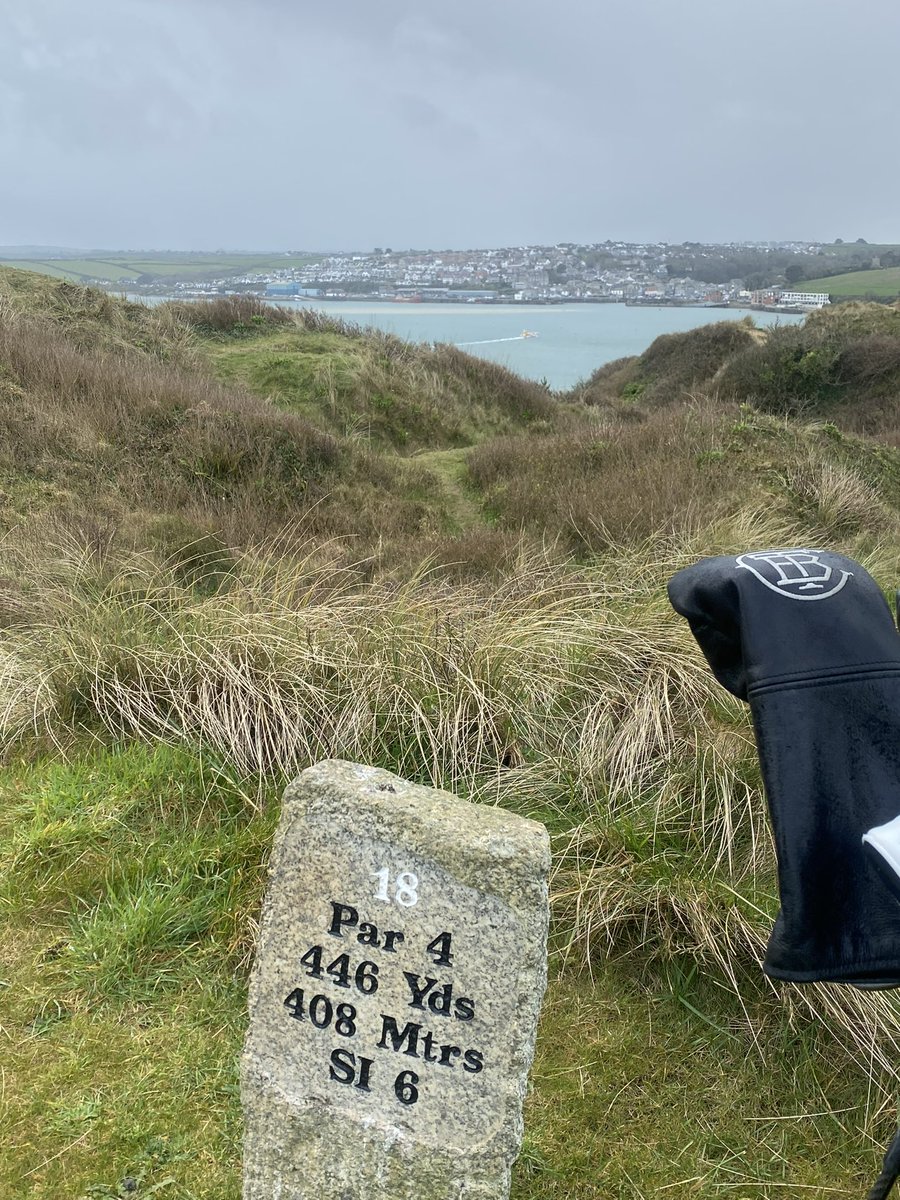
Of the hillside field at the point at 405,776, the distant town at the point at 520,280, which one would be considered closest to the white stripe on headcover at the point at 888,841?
the hillside field at the point at 405,776

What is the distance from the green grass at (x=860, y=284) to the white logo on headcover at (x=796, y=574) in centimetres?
2597

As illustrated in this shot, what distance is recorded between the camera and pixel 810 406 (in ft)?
47.3

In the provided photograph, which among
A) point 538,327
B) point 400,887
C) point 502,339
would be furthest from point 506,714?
point 538,327

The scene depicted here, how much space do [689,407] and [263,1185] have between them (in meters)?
9.93

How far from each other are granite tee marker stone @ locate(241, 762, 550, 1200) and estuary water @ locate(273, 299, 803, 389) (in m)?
15.8

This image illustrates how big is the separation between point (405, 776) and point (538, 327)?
23.8 metres

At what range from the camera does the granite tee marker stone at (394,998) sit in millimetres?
1572

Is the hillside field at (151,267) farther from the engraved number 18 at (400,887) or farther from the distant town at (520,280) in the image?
the engraved number 18 at (400,887)

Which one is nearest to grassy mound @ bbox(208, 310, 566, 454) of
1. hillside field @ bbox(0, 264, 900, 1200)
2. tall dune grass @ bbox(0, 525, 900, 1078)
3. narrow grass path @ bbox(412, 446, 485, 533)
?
narrow grass path @ bbox(412, 446, 485, 533)

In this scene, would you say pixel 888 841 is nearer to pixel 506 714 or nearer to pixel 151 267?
pixel 506 714

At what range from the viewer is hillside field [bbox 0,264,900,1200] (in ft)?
7.29

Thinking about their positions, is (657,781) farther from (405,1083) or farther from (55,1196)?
(55,1196)

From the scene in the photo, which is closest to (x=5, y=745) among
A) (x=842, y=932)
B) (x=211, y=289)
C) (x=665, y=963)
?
(x=665, y=963)

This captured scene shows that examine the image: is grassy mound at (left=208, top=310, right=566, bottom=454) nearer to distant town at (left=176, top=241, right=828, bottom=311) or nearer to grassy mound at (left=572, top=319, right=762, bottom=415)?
grassy mound at (left=572, top=319, right=762, bottom=415)
